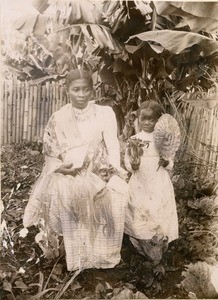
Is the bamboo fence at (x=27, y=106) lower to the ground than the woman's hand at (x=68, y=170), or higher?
higher

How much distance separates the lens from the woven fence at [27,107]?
2.07 meters

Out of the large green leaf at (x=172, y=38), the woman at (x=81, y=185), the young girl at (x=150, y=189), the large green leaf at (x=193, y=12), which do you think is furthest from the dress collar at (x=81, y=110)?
the large green leaf at (x=193, y=12)

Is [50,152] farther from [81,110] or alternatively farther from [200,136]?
[200,136]

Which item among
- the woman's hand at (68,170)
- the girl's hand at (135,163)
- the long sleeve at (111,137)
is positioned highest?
the long sleeve at (111,137)

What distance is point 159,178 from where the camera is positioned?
84.3 inches

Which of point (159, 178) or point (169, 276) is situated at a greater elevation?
point (159, 178)

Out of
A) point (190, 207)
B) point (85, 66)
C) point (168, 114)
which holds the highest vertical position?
point (85, 66)

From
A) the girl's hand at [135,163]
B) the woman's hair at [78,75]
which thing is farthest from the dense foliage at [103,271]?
the woman's hair at [78,75]

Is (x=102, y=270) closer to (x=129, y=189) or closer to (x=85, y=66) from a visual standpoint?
(x=129, y=189)

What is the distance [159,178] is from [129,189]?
0.13 meters

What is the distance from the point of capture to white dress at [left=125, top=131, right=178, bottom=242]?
2.12 meters

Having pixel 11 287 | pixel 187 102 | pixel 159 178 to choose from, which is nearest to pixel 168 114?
pixel 187 102

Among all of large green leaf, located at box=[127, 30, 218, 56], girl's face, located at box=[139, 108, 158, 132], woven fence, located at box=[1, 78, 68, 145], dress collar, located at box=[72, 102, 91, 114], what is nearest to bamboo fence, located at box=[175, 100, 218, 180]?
girl's face, located at box=[139, 108, 158, 132]

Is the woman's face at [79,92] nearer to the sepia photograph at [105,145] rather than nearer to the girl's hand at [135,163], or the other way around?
the sepia photograph at [105,145]
